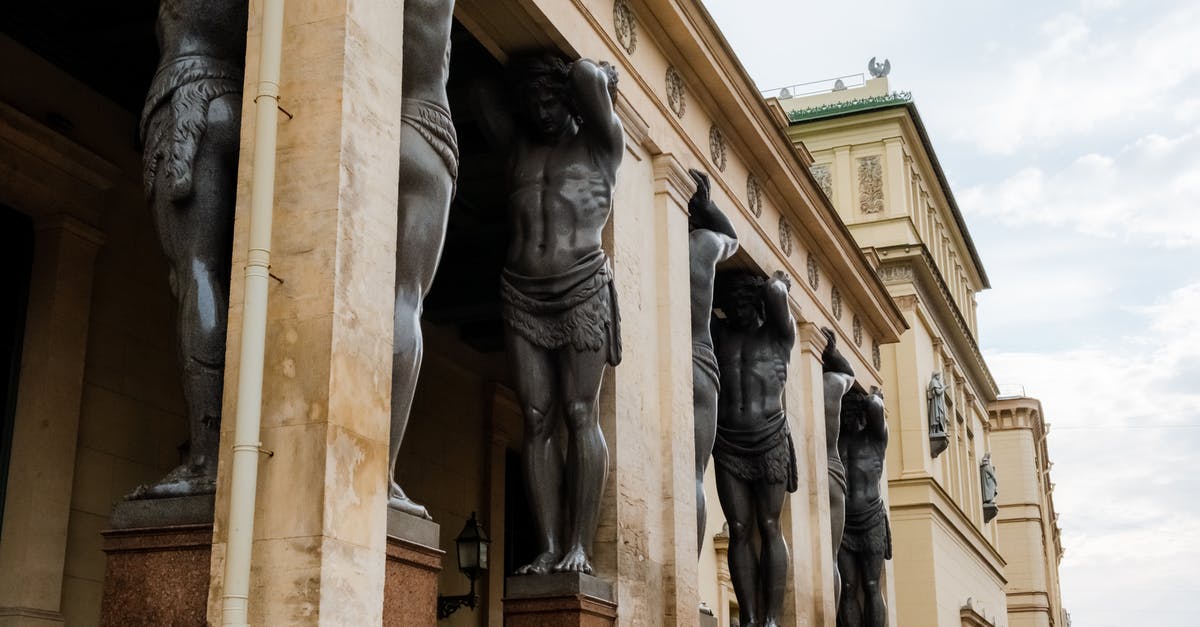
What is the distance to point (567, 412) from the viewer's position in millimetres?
11445

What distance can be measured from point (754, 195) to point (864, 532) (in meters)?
5.77

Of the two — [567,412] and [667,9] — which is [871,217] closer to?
[667,9]

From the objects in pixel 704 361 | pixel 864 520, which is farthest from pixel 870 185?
pixel 704 361

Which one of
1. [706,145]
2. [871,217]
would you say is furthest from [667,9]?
[871,217]

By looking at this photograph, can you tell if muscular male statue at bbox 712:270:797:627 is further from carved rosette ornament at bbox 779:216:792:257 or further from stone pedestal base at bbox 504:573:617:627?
stone pedestal base at bbox 504:573:617:627

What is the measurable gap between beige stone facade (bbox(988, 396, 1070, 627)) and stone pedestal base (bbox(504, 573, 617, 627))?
151 ft

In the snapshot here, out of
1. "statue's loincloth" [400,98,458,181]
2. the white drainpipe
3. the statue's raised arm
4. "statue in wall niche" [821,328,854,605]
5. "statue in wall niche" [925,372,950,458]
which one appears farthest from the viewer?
"statue in wall niche" [925,372,950,458]

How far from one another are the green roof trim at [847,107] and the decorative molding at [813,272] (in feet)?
57.2

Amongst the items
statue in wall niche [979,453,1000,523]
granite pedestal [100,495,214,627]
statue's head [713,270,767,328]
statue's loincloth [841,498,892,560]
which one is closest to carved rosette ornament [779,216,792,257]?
statue's head [713,270,767,328]

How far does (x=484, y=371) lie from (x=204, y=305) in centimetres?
1103

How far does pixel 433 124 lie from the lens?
9.16 metres

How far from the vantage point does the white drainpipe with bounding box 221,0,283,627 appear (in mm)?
6977

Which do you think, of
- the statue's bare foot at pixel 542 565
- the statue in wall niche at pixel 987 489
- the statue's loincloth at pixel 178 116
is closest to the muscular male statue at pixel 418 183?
the statue's loincloth at pixel 178 116

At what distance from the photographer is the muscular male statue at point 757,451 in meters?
16.2
